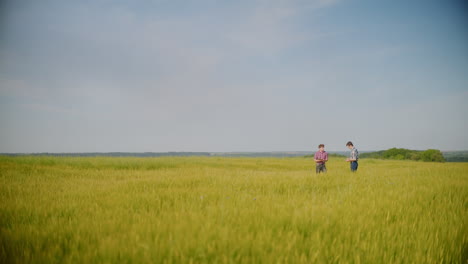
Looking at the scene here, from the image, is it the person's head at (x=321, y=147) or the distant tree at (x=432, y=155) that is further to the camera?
the distant tree at (x=432, y=155)

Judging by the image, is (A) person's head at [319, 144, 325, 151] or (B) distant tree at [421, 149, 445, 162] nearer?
(A) person's head at [319, 144, 325, 151]

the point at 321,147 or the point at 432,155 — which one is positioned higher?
the point at 321,147

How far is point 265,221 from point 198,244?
111 cm

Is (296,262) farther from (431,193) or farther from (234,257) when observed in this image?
(431,193)

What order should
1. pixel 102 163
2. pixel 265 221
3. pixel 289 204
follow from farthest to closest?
1. pixel 102 163
2. pixel 289 204
3. pixel 265 221

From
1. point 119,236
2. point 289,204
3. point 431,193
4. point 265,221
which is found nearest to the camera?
point 119,236

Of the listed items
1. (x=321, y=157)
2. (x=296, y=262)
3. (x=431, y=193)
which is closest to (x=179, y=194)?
(x=296, y=262)

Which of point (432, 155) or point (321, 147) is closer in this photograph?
point (321, 147)

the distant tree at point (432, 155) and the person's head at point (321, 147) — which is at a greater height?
the person's head at point (321, 147)

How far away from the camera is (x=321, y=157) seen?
11.6 meters

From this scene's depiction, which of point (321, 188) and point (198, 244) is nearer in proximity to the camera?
point (198, 244)

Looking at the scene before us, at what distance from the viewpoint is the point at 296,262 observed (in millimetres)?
1821

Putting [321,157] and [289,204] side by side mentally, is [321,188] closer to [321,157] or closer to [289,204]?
[289,204]

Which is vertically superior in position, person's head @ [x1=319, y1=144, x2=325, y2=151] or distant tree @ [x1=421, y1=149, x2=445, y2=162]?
person's head @ [x1=319, y1=144, x2=325, y2=151]
